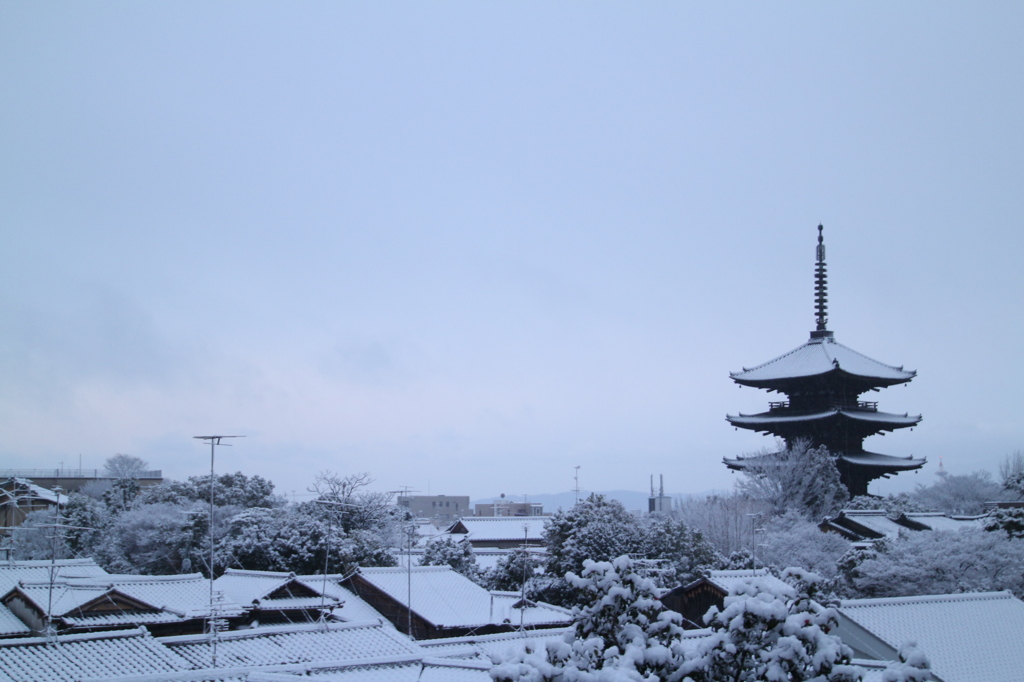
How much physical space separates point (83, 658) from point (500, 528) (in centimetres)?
3448

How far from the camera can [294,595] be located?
1011 inches

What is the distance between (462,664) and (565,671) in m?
8.65

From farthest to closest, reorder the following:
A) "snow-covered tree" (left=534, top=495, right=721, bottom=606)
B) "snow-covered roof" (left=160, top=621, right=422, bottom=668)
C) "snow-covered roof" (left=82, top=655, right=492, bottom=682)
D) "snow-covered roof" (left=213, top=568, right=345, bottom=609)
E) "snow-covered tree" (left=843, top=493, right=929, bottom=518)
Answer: "snow-covered tree" (left=843, top=493, right=929, bottom=518) < "snow-covered tree" (left=534, top=495, right=721, bottom=606) < "snow-covered roof" (left=213, top=568, right=345, bottom=609) < "snow-covered roof" (left=160, top=621, right=422, bottom=668) < "snow-covered roof" (left=82, top=655, right=492, bottom=682)

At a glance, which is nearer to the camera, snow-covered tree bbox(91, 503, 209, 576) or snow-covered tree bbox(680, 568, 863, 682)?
snow-covered tree bbox(680, 568, 863, 682)

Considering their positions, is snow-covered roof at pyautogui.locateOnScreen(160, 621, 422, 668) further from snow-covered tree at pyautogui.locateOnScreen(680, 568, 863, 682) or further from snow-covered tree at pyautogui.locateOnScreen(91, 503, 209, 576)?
snow-covered tree at pyautogui.locateOnScreen(91, 503, 209, 576)

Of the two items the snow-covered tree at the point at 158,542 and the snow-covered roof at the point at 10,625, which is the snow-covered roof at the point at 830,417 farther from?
the snow-covered roof at the point at 10,625

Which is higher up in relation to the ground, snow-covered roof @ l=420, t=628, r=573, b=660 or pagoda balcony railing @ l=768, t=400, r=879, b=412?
pagoda balcony railing @ l=768, t=400, r=879, b=412

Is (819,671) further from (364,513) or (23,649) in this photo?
(364,513)

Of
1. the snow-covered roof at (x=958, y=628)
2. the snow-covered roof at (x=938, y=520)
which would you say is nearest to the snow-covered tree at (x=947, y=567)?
the snow-covered roof at (x=958, y=628)

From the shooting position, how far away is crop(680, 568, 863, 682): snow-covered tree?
6.04m

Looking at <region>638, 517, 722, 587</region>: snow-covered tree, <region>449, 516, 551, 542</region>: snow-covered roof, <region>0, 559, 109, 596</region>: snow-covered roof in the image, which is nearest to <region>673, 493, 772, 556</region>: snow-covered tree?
<region>638, 517, 722, 587</region>: snow-covered tree

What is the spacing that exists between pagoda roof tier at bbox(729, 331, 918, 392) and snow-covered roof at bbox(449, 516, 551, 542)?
13.7 metres

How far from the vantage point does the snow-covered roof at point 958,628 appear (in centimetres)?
1564

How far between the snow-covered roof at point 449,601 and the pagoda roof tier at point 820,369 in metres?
21.1
